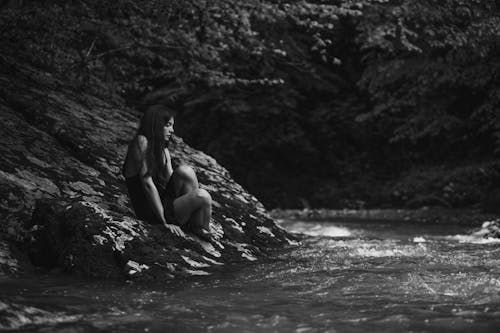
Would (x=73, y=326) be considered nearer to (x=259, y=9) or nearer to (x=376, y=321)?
(x=376, y=321)

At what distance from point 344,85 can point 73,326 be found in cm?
1732

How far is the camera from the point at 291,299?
17.0 feet

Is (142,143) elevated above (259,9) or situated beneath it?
situated beneath

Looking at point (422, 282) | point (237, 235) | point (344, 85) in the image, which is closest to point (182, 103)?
point (344, 85)

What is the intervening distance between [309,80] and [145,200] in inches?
536

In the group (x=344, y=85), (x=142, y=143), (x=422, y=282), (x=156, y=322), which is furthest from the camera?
(x=344, y=85)

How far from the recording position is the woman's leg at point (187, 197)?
6941mm

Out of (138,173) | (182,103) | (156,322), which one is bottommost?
(156,322)

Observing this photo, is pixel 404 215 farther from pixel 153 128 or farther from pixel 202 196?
pixel 153 128

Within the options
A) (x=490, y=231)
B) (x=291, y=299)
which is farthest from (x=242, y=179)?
(x=291, y=299)

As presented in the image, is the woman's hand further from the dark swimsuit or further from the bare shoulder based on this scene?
the bare shoulder

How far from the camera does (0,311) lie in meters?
4.06

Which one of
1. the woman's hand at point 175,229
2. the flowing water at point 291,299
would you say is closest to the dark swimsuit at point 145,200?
the woman's hand at point 175,229

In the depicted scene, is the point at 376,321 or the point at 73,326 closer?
the point at 73,326
